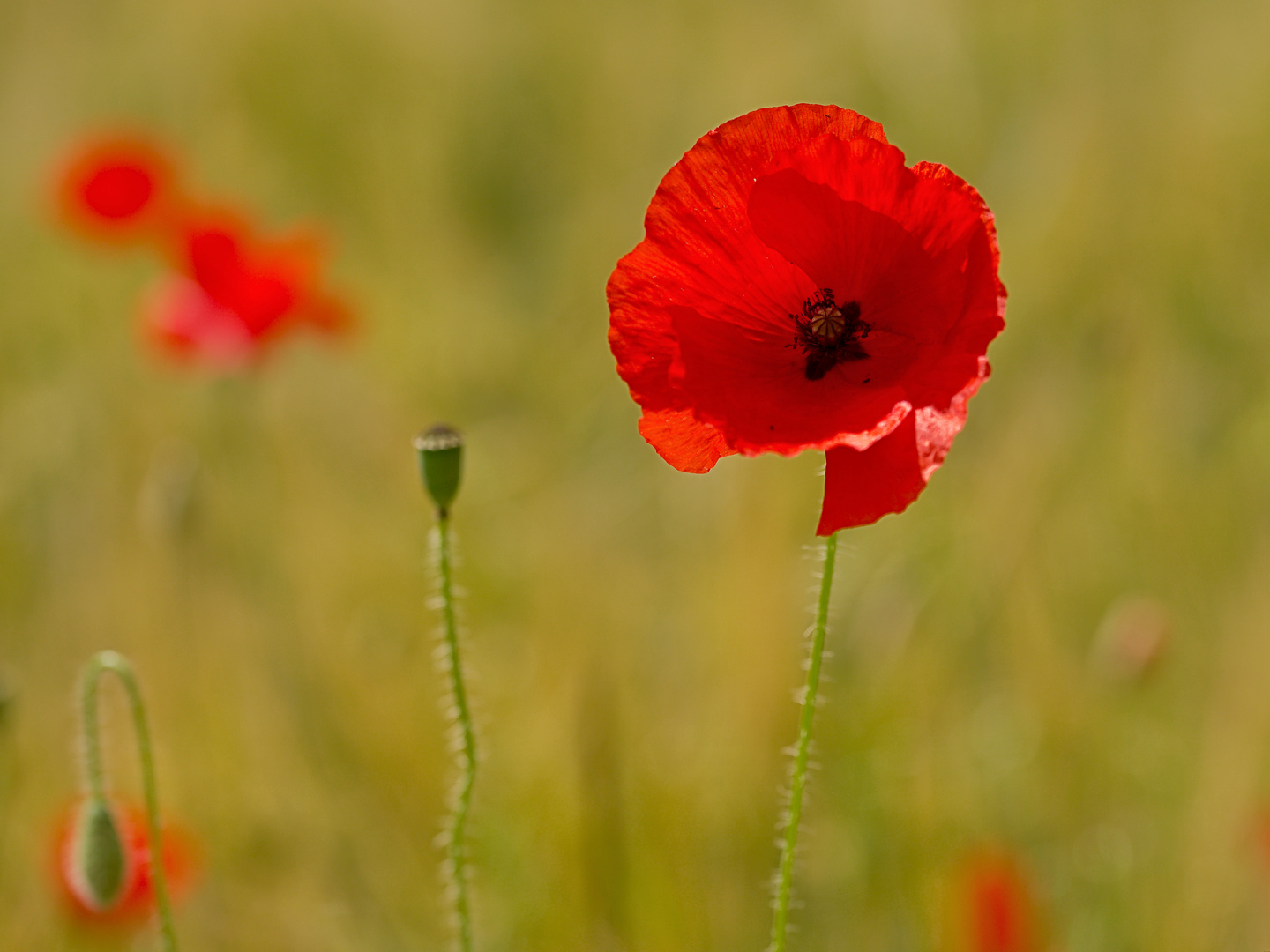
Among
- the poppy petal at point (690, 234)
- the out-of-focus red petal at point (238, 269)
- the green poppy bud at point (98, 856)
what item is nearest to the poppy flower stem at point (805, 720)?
the poppy petal at point (690, 234)

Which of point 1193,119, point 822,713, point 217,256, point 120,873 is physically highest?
point 1193,119

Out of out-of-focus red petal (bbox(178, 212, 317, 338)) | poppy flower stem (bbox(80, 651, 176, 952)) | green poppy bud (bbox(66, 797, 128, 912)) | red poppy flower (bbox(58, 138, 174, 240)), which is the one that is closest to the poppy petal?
poppy flower stem (bbox(80, 651, 176, 952))

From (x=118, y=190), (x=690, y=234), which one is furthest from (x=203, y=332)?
(x=690, y=234)

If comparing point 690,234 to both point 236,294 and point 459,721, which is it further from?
point 236,294

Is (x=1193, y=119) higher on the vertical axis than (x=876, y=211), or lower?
higher

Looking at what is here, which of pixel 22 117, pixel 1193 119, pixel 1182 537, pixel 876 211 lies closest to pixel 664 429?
pixel 876 211

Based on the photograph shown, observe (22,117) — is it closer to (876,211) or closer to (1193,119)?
(1193,119)
